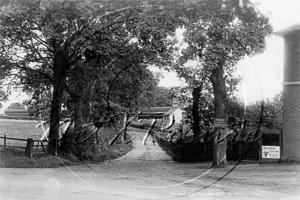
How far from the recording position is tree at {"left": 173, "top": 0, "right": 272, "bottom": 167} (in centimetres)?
870

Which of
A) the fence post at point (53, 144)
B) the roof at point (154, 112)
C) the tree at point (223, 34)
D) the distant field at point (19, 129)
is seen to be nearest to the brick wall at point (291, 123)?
the tree at point (223, 34)

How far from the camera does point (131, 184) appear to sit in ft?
35.0

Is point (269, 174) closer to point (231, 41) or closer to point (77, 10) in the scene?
point (231, 41)

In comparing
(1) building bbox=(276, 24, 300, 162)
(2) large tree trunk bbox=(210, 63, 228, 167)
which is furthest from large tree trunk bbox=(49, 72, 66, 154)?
(1) building bbox=(276, 24, 300, 162)

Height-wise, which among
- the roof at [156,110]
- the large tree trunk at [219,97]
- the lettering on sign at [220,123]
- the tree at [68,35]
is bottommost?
the lettering on sign at [220,123]

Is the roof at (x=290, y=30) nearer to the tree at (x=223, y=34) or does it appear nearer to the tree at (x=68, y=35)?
the tree at (x=223, y=34)

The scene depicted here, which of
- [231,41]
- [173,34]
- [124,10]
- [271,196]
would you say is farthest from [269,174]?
[124,10]

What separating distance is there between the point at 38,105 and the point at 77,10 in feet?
18.6

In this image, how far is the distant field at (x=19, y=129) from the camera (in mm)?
11916

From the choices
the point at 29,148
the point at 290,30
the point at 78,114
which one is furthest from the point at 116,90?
the point at 290,30

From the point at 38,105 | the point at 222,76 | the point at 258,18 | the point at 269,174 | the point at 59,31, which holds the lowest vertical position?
the point at 269,174

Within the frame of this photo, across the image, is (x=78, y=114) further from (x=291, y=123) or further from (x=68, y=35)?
(x=291, y=123)

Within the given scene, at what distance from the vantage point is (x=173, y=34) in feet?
30.5

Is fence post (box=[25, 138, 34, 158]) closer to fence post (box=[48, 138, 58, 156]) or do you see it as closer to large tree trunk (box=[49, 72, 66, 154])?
fence post (box=[48, 138, 58, 156])
